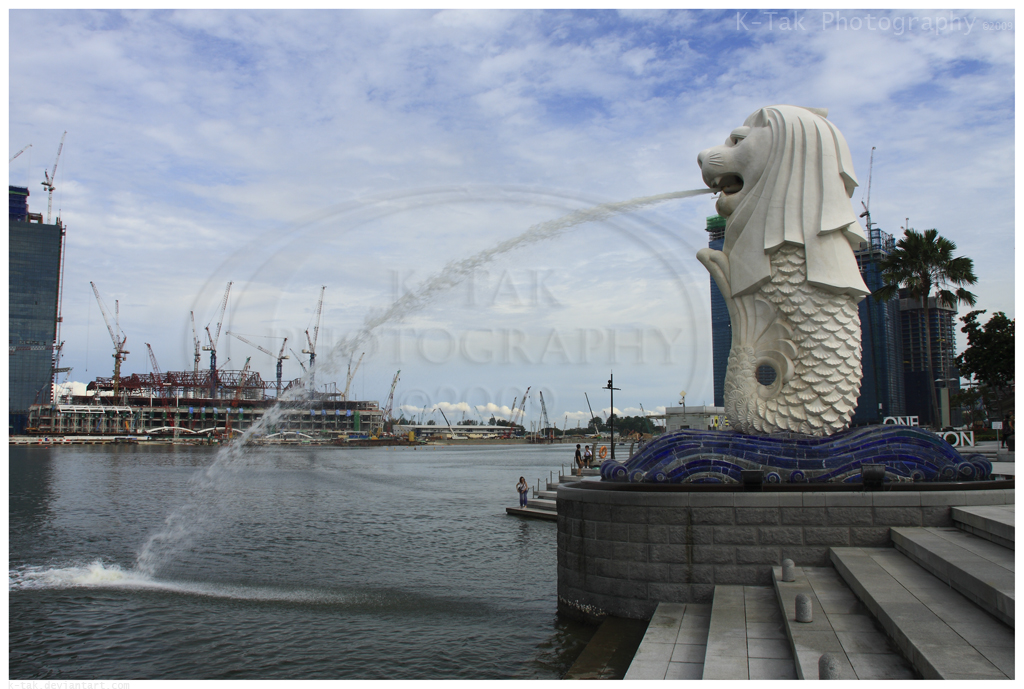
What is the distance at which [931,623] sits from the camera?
6723 mm

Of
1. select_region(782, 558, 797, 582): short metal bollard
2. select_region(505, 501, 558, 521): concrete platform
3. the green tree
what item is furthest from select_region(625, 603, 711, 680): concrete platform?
the green tree

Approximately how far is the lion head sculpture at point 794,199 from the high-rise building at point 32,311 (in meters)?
145

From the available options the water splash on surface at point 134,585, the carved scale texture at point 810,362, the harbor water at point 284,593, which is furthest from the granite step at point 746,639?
the water splash on surface at point 134,585

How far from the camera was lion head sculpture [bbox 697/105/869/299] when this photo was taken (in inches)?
533

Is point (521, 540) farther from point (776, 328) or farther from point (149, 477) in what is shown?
point (149, 477)

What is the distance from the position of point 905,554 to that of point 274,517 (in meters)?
24.0

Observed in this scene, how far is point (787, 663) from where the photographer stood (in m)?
7.25

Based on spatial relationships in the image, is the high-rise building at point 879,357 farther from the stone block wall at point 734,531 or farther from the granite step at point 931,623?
the granite step at point 931,623

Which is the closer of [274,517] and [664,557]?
[664,557]

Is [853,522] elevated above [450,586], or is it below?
above

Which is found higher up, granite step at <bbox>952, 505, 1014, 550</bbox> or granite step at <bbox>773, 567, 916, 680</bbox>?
granite step at <bbox>952, 505, 1014, 550</bbox>

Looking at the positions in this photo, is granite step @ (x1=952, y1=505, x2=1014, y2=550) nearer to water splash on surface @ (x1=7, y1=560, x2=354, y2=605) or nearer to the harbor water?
the harbor water

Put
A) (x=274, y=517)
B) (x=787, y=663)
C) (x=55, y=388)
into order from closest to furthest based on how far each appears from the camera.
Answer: (x=787, y=663) < (x=274, y=517) < (x=55, y=388)

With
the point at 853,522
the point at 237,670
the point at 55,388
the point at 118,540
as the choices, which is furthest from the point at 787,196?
the point at 55,388
